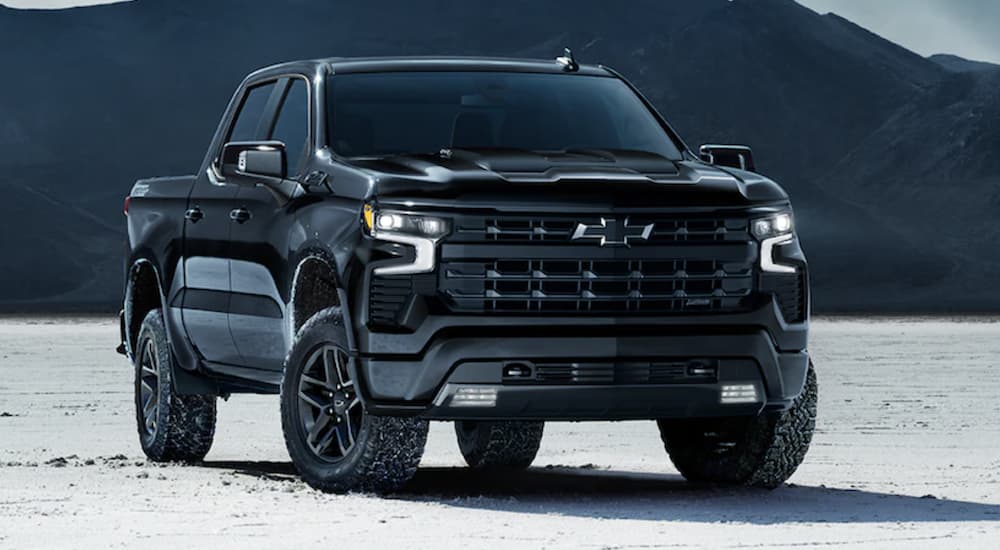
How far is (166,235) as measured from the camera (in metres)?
11.1

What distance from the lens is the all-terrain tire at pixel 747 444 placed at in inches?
377

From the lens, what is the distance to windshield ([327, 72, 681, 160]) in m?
9.58

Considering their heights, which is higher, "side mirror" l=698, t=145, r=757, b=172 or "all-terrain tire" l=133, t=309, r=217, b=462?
"side mirror" l=698, t=145, r=757, b=172

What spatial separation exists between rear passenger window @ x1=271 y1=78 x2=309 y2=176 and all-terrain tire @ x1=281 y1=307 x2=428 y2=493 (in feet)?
3.35

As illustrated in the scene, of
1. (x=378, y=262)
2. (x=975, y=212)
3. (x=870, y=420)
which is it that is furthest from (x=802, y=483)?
(x=975, y=212)

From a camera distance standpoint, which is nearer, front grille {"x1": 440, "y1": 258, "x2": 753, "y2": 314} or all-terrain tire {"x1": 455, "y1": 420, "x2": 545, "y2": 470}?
front grille {"x1": 440, "y1": 258, "x2": 753, "y2": 314}

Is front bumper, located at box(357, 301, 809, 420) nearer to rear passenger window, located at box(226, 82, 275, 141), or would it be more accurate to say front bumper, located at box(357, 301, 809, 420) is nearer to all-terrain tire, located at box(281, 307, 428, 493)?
all-terrain tire, located at box(281, 307, 428, 493)

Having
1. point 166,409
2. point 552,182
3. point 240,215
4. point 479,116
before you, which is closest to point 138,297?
point 166,409

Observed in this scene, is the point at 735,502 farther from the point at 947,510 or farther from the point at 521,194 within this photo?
the point at 521,194

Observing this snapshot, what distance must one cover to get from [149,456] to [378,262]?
3.83m

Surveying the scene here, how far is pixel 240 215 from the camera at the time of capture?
992 cm

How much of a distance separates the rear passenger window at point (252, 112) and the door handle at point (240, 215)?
755 mm

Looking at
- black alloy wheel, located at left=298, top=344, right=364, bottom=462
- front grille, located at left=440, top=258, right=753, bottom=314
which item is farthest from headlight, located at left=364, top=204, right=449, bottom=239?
black alloy wheel, located at left=298, top=344, right=364, bottom=462

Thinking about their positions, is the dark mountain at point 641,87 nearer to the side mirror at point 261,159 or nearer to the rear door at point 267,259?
the rear door at point 267,259
